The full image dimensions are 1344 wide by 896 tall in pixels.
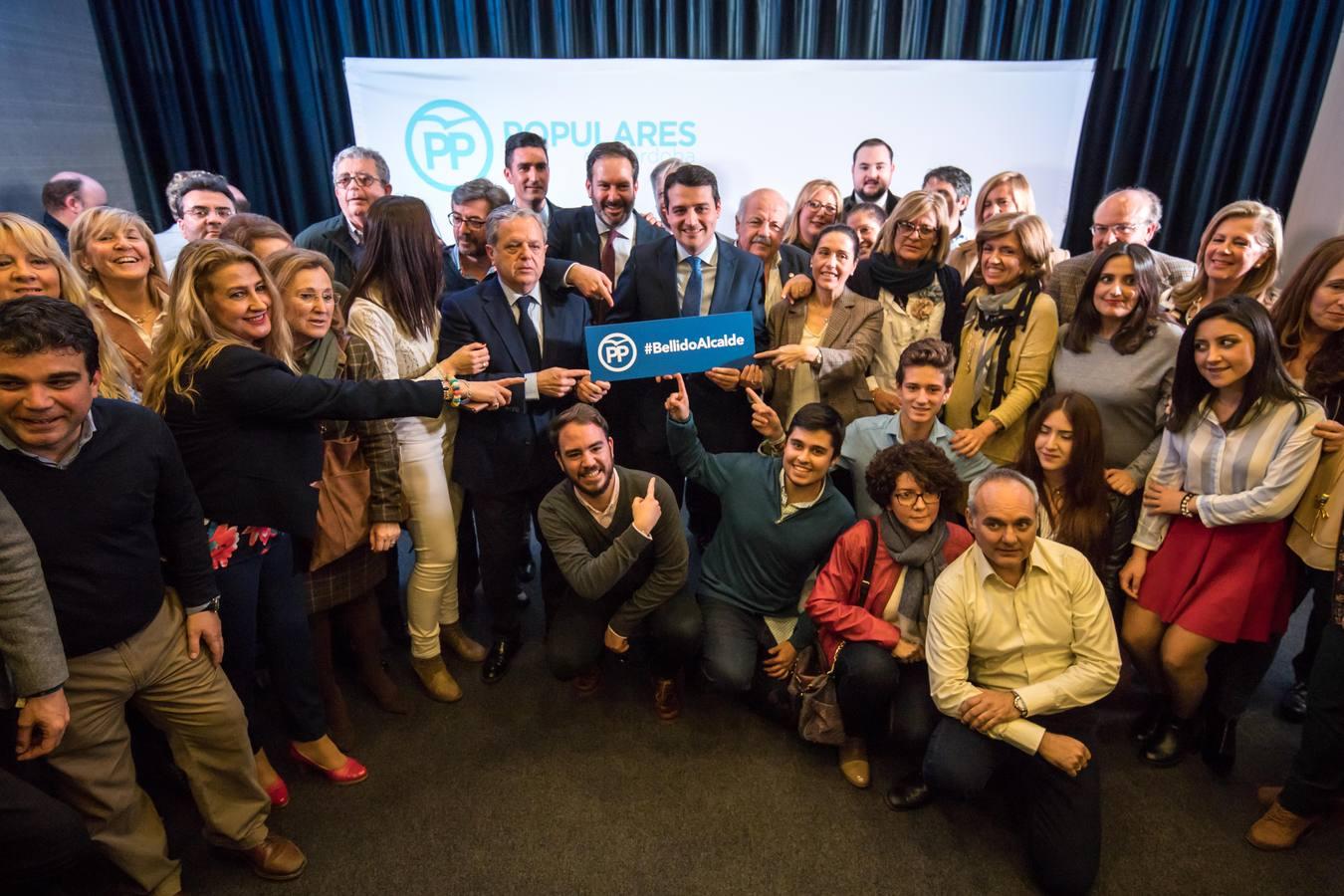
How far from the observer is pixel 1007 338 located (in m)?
2.61

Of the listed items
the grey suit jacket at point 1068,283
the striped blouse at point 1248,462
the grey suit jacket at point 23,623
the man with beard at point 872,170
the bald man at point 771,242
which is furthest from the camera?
the man with beard at point 872,170

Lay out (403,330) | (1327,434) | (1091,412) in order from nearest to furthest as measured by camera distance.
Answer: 1. (1327,434)
2. (1091,412)
3. (403,330)

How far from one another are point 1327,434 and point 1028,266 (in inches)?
40.8

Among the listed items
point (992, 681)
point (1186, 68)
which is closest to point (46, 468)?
point (992, 681)

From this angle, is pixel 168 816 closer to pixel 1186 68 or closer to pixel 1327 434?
pixel 1327 434

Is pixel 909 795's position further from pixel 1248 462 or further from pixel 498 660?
pixel 498 660

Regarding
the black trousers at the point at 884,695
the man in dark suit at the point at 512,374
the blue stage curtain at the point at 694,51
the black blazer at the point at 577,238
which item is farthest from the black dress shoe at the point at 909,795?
the blue stage curtain at the point at 694,51

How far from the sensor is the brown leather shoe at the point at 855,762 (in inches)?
89.6

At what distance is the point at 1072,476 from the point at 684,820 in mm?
1629

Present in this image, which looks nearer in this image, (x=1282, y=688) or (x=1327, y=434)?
(x=1327, y=434)

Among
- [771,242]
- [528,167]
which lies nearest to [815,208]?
[771,242]

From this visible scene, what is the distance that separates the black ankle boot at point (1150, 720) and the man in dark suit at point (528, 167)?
3.10 metres

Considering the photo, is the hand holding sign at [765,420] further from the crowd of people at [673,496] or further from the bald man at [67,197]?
the bald man at [67,197]

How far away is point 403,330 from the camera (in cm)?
243
